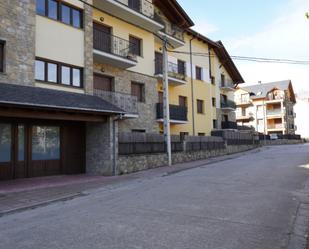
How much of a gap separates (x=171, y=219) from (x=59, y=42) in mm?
11529

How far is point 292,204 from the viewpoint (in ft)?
29.1

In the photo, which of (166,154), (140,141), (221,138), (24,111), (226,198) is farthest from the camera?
(221,138)

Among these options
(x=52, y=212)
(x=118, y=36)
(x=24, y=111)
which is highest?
(x=118, y=36)

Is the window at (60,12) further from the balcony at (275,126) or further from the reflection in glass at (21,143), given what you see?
the balcony at (275,126)

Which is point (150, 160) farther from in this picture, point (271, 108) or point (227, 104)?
point (271, 108)

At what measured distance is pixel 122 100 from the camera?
2036 centimetres

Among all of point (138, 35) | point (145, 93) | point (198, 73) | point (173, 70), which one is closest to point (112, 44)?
point (138, 35)

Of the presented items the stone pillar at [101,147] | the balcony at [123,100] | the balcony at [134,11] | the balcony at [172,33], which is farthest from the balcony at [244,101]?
the stone pillar at [101,147]

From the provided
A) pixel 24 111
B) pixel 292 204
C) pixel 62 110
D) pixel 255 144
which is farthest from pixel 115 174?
pixel 255 144

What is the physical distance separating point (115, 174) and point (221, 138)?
14.8 meters

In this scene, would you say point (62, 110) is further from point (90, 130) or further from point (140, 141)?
point (140, 141)

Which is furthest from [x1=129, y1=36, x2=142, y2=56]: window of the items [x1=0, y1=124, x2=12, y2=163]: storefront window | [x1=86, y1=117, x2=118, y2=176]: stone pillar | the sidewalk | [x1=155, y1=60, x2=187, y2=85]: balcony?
[x1=0, y1=124, x2=12, y2=163]: storefront window

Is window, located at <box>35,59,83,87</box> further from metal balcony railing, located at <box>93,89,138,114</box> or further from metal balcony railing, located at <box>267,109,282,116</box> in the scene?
metal balcony railing, located at <box>267,109,282,116</box>

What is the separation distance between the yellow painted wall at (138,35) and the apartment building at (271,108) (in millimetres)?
42458
